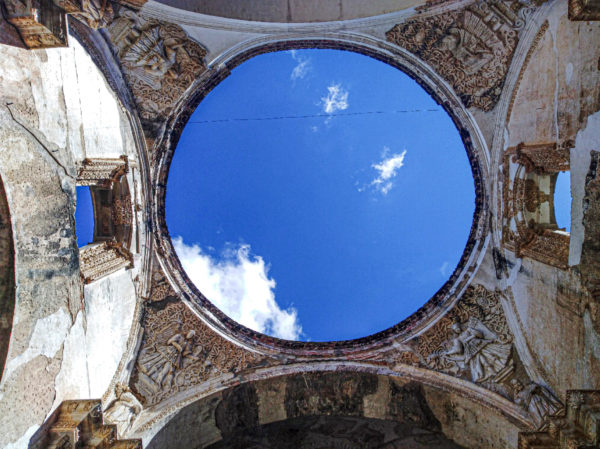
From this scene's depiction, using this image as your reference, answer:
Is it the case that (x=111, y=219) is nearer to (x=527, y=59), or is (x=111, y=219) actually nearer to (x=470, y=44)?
(x=470, y=44)

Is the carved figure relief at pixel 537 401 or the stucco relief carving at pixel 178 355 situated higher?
the stucco relief carving at pixel 178 355

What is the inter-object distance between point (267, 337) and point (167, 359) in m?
2.20

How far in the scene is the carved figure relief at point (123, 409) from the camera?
26.5 feet

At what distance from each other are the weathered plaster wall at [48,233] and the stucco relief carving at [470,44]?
6340mm

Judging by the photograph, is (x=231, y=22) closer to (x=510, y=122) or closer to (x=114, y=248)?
(x=114, y=248)

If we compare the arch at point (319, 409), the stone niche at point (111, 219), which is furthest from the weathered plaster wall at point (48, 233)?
the arch at point (319, 409)

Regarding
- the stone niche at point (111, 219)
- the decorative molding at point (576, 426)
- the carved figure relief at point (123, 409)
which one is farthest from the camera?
the stone niche at point (111, 219)

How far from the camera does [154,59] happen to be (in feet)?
30.0

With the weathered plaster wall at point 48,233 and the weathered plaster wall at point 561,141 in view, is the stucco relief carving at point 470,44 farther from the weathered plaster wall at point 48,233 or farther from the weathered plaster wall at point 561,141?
the weathered plaster wall at point 48,233

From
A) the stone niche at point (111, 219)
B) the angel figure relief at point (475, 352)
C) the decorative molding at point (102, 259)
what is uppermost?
the stone niche at point (111, 219)

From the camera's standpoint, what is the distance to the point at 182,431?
8961 mm

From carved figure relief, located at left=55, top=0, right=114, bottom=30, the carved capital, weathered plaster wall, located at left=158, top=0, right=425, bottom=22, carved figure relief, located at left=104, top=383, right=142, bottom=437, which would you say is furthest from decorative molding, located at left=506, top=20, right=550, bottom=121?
carved figure relief, located at left=104, top=383, right=142, bottom=437

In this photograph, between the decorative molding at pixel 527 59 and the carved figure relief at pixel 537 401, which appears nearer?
the carved figure relief at pixel 537 401

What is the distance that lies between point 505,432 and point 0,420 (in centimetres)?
802
